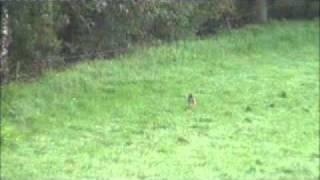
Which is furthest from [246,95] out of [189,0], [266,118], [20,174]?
[189,0]

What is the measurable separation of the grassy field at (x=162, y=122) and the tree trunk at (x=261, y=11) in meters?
0.12

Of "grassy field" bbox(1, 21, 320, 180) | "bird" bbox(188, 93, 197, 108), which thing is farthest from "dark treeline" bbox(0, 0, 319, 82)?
"bird" bbox(188, 93, 197, 108)

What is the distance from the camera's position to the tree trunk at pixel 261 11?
4817 millimetres

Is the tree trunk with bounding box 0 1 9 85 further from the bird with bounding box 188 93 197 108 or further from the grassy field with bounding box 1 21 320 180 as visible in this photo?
the bird with bounding box 188 93 197 108

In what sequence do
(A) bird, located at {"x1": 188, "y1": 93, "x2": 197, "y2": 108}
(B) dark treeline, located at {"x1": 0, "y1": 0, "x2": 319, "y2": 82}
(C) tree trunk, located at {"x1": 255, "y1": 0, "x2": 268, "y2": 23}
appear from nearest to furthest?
(B) dark treeline, located at {"x1": 0, "y1": 0, "x2": 319, "y2": 82}
(C) tree trunk, located at {"x1": 255, "y1": 0, "x2": 268, "y2": 23}
(A) bird, located at {"x1": 188, "y1": 93, "x2": 197, "y2": 108}

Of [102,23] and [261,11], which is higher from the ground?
[102,23]

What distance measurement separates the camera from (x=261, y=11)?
505 cm

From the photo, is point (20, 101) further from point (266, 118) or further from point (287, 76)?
point (287, 76)

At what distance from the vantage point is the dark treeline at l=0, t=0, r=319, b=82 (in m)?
3.28

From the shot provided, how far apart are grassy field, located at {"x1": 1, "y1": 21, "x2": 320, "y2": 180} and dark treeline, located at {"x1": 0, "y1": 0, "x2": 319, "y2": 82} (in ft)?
0.38

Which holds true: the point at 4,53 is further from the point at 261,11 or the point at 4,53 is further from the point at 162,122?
the point at 261,11

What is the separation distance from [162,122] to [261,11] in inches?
36.9

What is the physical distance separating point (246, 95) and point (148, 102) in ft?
3.24

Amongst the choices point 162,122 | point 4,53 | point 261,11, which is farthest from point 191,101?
point 4,53
